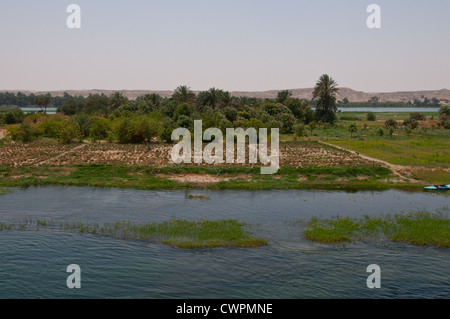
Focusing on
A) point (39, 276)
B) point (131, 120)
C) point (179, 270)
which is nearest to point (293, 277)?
point (179, 270)

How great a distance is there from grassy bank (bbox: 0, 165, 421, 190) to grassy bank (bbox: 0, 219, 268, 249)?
771 centimetres

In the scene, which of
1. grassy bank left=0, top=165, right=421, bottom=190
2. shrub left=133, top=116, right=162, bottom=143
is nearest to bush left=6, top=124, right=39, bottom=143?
shrub left=133, top=116, right=162, bottom=143

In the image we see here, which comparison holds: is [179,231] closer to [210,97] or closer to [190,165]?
[190,165]

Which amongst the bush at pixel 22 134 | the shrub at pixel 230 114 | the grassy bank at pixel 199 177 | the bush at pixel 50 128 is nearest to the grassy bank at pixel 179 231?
the grassy bank at pixel 199 177

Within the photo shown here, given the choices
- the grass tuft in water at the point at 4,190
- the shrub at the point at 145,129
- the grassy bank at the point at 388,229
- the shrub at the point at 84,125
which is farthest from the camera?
the shrub at the point at 84,125

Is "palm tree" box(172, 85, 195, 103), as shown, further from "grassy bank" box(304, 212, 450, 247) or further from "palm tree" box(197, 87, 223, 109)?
"grassy bank" box(304, 212, 450, 247)

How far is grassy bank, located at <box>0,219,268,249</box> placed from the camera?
16.2 metres

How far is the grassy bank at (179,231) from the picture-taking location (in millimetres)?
16156

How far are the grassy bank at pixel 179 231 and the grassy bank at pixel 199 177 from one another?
7.71 meters

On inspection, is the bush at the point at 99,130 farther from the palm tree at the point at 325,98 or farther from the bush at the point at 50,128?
the palm tree at the point at 325,98

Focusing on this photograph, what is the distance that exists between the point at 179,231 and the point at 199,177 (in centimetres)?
1079

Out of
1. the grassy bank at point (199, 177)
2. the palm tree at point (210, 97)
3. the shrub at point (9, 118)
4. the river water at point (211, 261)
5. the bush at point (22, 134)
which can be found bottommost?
the river water at point (211, 261)
